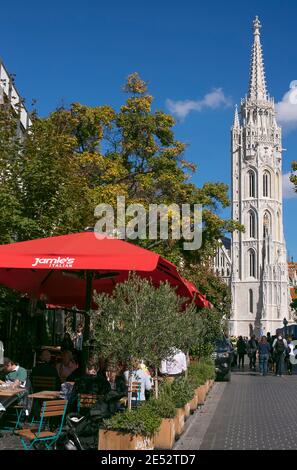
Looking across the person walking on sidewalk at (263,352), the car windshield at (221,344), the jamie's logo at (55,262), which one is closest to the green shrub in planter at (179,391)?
the jamie's logo at (55,262)

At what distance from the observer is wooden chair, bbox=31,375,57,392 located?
419 inches

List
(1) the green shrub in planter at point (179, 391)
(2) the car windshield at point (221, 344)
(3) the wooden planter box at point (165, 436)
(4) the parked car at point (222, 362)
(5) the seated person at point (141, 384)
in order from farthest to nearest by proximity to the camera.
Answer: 1. (2) the car windshield at point (221, 344)
2. (4) the parked car at point (222, 362)
3. (1) the green shrub in planter at point (179, 391)
4. (5) the seated person at point (141, 384)
5. (3) the wooden planter box at point (165, 436)

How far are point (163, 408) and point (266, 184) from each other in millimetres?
99547

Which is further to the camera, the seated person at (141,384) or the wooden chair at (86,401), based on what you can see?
the seated person at (141,384)

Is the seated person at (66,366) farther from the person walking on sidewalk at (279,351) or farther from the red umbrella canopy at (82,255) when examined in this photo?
the person walking on sidewalk at (279,351)

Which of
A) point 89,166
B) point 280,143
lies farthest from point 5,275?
point 280,143

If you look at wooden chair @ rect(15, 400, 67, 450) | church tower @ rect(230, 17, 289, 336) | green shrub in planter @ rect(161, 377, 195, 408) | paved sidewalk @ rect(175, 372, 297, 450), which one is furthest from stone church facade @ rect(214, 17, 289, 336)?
wooden chair @ rect(15, 400, 67, 450)

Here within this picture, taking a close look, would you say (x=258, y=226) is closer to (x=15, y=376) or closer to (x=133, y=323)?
(x=15, y=376)

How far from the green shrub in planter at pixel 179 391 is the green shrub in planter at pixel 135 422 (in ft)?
7.65

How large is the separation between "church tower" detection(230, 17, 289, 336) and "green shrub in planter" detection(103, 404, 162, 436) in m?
94.5

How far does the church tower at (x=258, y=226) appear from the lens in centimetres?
10219

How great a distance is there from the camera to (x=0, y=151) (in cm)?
1539

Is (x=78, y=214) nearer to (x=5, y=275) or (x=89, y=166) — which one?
(x=5, y=275)

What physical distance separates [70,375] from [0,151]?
6.43 meters
